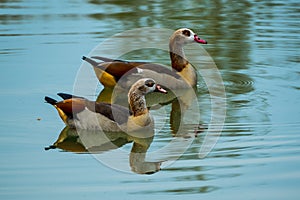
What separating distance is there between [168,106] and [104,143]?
178cm

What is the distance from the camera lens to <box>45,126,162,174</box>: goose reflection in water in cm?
855

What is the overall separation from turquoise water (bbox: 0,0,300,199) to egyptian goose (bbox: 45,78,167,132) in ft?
0.74

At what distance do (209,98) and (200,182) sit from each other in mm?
3226

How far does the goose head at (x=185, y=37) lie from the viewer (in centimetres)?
1210

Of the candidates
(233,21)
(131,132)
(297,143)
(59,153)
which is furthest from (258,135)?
(233,21)

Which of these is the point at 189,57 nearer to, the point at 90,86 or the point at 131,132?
the point at 90,86

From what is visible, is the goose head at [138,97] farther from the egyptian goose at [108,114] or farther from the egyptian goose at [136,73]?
the egyptian goose at [136,73]

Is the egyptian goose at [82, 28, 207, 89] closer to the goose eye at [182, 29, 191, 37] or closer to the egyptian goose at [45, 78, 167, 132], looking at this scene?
the goose eye at [182, 29, 191, 37]

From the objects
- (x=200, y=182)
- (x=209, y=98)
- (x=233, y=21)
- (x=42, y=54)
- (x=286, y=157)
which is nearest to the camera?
(x=200, y=182)

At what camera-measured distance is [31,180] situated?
777 centimetres

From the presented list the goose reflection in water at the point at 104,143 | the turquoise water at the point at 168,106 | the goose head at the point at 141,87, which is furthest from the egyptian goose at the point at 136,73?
the goose reflection in water at the point at 104,143

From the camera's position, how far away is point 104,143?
9172mm

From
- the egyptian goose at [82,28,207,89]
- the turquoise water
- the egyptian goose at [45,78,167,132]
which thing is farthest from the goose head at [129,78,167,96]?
the egyptian goose at [82,28,207,89]

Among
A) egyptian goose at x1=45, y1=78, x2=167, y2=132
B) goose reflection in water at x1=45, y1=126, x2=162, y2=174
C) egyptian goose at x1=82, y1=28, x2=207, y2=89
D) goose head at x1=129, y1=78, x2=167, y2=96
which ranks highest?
goose head at x1=129, y1=78, x2=167, y2=96
